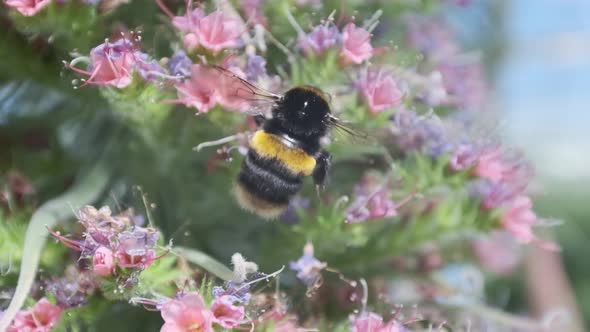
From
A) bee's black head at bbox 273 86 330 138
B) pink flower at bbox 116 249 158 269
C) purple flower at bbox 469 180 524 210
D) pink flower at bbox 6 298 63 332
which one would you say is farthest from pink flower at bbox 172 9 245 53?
purple flower at bbox 469 180 524 210

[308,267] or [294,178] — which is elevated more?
[294,178]

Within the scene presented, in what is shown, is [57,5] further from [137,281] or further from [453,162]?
[453,162]

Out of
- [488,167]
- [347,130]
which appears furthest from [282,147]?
[488,167]

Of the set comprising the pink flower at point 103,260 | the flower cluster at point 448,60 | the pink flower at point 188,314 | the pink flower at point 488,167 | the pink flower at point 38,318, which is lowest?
the pink flower at point 38,318

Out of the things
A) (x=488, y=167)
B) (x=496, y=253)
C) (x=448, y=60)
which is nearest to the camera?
(x=488, y=167)

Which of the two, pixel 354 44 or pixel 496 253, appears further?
pixel 496 253

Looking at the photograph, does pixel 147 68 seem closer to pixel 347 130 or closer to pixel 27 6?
pixel 27 6

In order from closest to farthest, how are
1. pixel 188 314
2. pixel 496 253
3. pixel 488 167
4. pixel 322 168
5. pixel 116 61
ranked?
pixel 188 314 → pixel 116 61 → pixel 322 168 → pixel 488 167 → pixel 496 253

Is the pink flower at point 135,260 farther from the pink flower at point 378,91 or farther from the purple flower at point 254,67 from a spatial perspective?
the pink flower at point 378,91

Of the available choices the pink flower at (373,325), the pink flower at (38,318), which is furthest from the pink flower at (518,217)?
the pink flower at (38,318)
